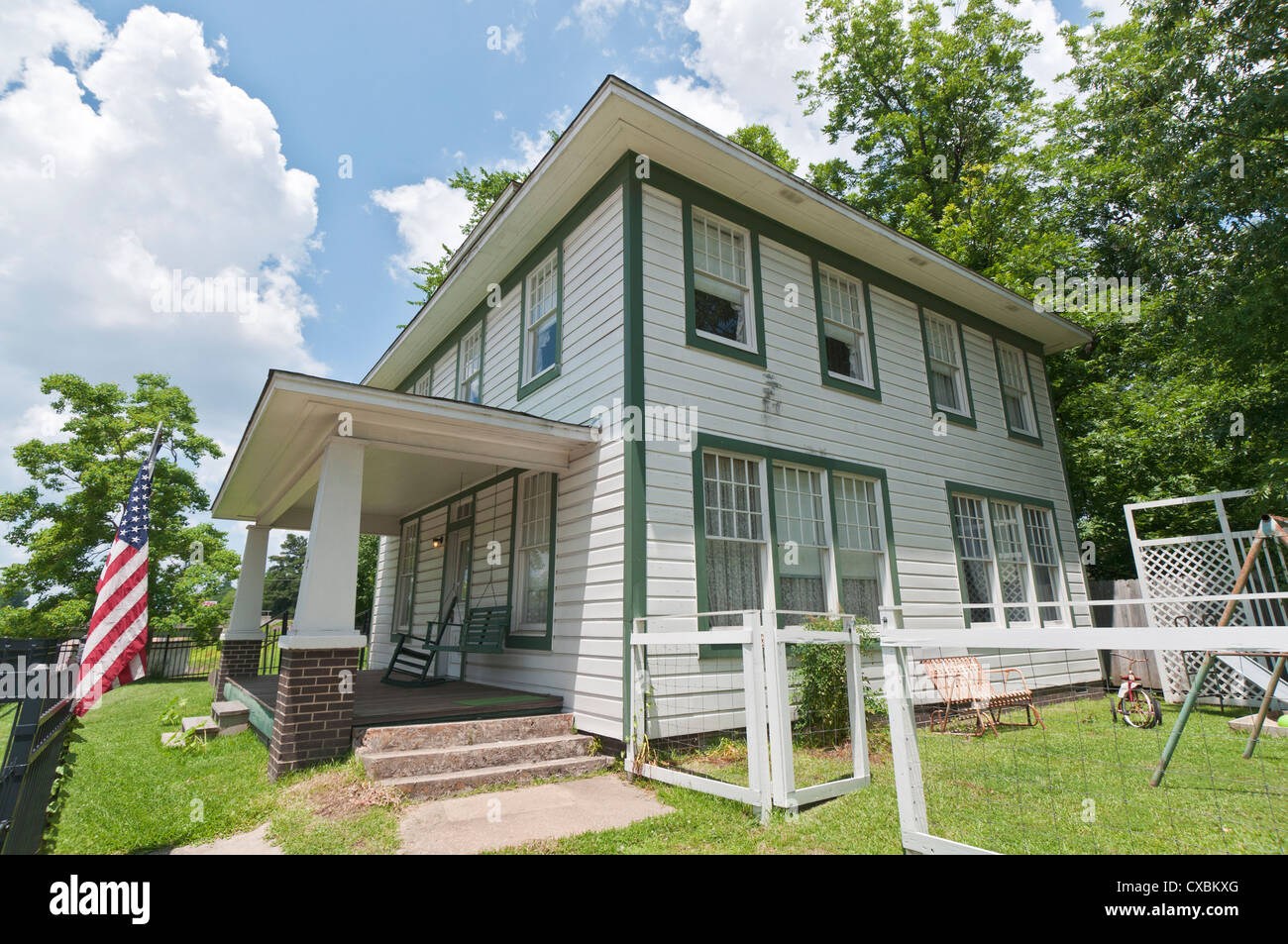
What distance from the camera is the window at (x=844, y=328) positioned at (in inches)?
326

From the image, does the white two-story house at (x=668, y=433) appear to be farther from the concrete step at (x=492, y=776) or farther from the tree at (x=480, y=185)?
the tree at (x=480, y=185)

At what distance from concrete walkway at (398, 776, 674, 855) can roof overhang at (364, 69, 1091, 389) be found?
603 centimetres

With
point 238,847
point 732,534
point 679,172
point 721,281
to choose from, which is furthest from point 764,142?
point 238,847

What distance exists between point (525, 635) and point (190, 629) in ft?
47.4

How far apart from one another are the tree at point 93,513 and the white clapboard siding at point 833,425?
15.1 metres

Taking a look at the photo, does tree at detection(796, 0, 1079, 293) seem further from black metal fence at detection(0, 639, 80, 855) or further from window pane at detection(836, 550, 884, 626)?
black metal fence at detection(0, 639, 80, 855)

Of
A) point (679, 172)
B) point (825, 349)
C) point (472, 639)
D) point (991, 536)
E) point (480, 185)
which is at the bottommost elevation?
point (472, 639)

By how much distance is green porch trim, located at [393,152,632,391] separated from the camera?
22.1 ft

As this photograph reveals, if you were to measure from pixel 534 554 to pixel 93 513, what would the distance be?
16.2m

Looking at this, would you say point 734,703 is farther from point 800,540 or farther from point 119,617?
point 119,617

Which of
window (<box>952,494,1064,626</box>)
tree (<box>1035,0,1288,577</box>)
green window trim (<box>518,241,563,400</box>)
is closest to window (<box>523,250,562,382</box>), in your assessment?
green window trim (<box>518,241,563,400</box>)

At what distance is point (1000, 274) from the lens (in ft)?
45.7

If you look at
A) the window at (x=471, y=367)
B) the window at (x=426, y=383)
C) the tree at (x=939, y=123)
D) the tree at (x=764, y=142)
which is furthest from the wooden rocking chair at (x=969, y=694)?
the tree at (x=764, y=142)

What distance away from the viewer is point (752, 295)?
738 cm
